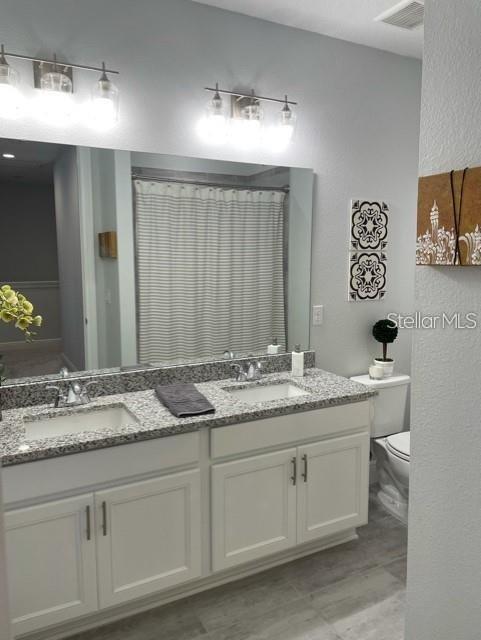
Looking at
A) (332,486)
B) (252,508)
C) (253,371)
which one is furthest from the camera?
(253,371)

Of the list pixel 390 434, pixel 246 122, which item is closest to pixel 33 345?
pixel 246 122

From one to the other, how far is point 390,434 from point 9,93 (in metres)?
2.74

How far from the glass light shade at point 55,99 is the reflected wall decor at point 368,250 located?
66.6 inches

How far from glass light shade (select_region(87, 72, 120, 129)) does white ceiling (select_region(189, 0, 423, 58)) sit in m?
0.71

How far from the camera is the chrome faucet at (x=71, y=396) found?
2.26 metres

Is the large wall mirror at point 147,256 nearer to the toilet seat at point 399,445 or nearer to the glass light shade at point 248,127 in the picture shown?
the glass light shade at point 248,127

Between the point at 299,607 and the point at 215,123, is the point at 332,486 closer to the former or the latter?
the point at 299,607

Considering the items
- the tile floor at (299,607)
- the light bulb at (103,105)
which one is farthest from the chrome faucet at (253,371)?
the light bulb at (103,105)

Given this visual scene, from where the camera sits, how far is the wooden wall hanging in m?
1.15

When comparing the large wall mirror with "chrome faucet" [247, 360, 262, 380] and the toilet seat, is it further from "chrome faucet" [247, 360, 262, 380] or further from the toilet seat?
the toilet seat

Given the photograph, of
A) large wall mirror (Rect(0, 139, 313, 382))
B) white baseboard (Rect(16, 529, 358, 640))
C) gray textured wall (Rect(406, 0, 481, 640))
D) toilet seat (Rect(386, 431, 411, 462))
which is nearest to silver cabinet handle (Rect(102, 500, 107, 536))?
white baseboard (Rect(16, 529, 358, 640))

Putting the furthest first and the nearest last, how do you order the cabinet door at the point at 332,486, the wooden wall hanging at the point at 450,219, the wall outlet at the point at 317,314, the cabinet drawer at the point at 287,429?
the wall outlet at the point at 317,314 < the cabinet door at the point at 332,486 < the cabinet drawer at the point at 287,429 < the wooden wall hanging at the point at 450,219

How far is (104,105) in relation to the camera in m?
2.29

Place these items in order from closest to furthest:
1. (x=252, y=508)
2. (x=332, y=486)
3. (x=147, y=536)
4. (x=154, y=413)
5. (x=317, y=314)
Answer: (x=147, y=536) < (x=154, y=413) < (x=252, y=508) < (x=332, y=486) < (x=317, y=314)
